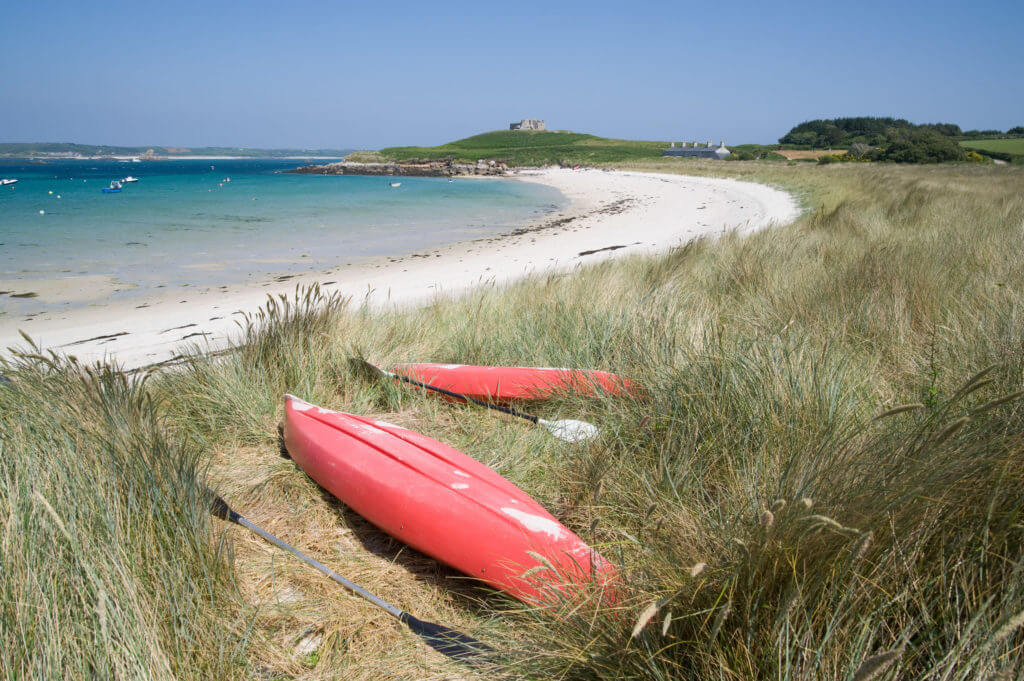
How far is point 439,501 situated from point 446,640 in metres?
0.59

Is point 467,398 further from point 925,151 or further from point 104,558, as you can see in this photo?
point 925,151

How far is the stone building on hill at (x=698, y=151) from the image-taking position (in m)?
73.8

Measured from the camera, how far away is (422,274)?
10.5 meters

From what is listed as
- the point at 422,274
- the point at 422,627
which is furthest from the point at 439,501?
the point at 422,274

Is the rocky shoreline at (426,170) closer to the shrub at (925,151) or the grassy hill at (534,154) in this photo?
the grassy hill at (534,154)

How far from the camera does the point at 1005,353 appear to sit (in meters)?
2.38

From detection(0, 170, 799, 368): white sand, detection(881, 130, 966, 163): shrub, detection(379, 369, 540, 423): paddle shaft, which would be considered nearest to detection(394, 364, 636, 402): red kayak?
detection(379, 369, 540, 423): paddle shaft

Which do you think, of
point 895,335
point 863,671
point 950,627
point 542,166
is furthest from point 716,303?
point 542,166

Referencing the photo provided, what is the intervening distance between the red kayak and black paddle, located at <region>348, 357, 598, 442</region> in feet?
0.13

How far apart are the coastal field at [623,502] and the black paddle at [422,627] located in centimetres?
5

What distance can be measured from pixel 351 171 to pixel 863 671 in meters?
71.8

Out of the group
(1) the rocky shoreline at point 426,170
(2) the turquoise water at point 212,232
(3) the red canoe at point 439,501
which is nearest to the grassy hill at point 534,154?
(1) the rocky shoreline at point 426,170

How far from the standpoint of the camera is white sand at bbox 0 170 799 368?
6.51 metres

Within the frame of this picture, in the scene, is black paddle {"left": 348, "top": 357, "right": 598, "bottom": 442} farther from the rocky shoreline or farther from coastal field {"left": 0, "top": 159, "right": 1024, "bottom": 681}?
the rocky shoreline
